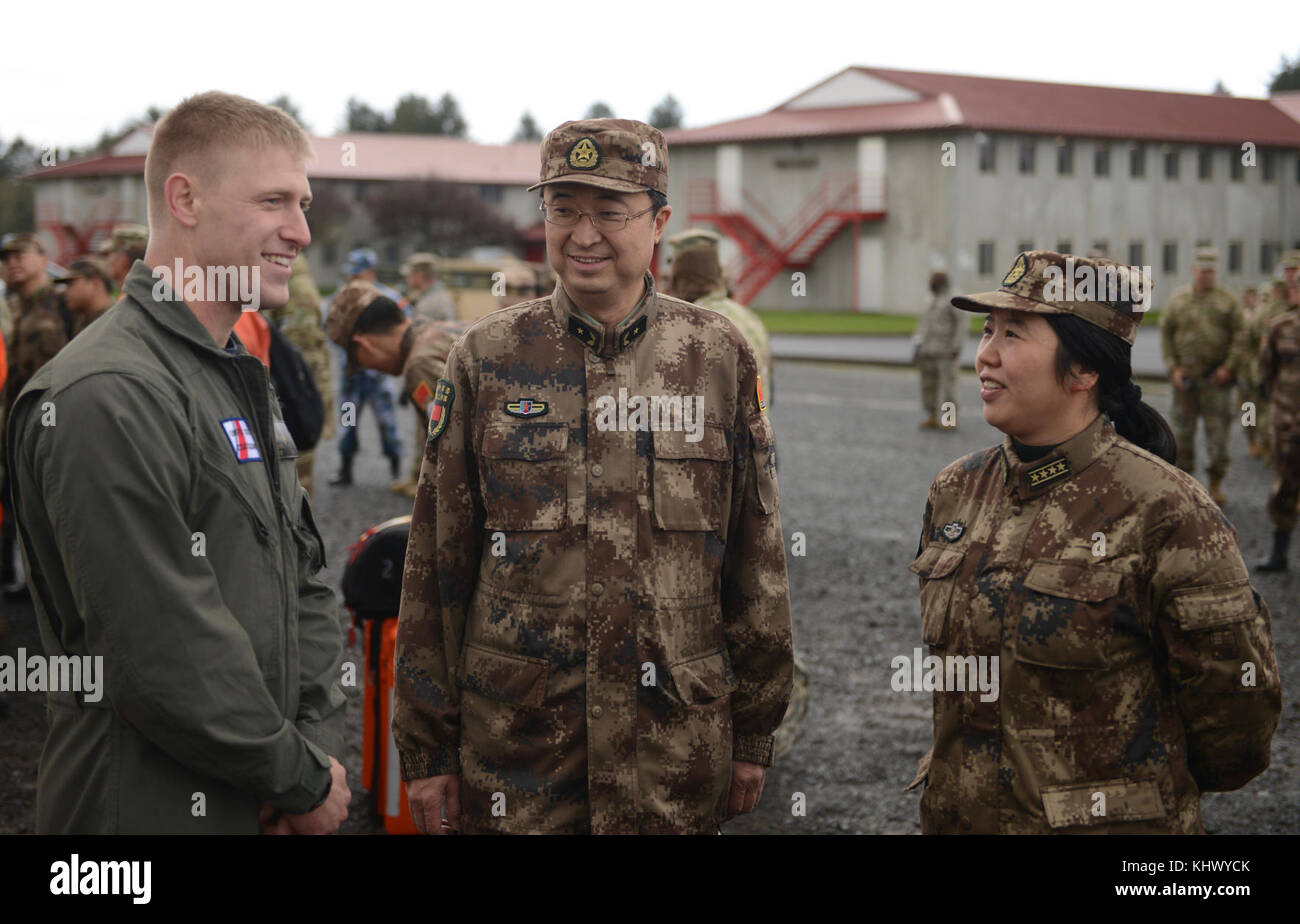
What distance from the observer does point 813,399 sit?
771 inches

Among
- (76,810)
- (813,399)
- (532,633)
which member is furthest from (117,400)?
(813,399)

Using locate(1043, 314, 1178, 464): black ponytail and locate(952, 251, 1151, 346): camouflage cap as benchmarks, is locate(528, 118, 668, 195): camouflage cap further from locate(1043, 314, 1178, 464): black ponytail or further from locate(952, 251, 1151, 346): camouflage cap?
locate(1043, 314, 1178, 464): black ponytail

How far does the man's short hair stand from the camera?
2441 millimetres

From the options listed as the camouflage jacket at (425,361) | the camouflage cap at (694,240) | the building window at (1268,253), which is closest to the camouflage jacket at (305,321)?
the camouflage cap at (694,240)

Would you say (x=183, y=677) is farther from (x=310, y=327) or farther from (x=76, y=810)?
(x=310, y=327)

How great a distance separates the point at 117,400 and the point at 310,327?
876 cm

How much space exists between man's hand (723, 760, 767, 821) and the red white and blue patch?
1.35 m

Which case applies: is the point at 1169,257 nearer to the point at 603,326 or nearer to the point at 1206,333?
the point at 1206,333

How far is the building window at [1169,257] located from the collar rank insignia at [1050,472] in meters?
52.7

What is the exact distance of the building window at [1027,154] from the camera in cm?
4741

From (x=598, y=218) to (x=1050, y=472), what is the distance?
3.93ft

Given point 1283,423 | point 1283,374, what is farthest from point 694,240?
point 1283,374

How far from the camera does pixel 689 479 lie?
2871mm

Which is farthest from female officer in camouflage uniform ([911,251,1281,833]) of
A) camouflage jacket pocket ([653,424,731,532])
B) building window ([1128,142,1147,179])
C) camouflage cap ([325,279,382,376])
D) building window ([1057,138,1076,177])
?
building window ([1128,142,1147,179])
